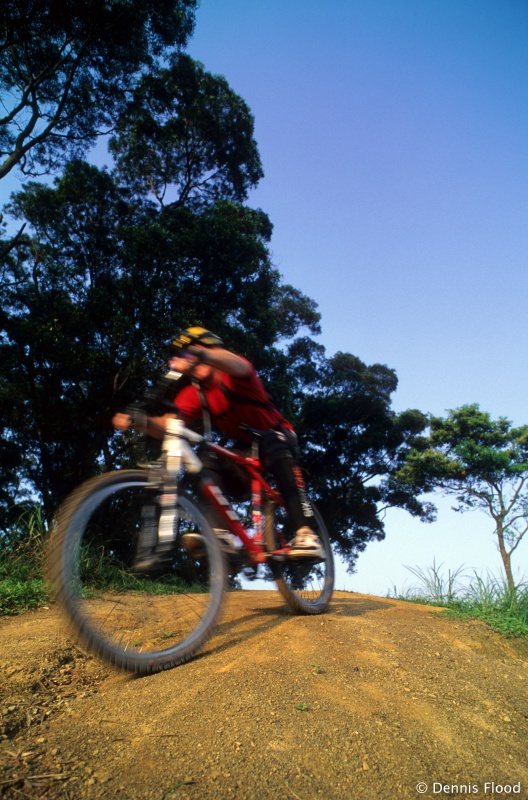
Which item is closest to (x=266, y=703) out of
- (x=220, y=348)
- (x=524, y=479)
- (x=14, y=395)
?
(x=220, y=348)

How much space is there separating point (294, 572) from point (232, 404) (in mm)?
1412

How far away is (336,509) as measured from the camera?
1888 cm

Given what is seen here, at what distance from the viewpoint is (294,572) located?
3.48m

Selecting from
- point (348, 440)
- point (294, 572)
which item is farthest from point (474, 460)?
point (294, 572)

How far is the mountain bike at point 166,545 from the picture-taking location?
201 centimetres

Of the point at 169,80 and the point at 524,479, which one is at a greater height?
the point at 169,80

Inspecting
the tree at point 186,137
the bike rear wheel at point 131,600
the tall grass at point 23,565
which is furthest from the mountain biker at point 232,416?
the tree at point 186,137

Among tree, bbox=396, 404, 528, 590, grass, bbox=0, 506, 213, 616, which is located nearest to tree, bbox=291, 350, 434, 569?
tree, bbox=396, 404, 528, 590

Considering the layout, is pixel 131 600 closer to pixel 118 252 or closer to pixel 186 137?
pixel 118 252

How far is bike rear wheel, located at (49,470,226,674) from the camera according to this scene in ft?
6.41

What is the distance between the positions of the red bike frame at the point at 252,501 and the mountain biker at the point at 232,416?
0.06 meters

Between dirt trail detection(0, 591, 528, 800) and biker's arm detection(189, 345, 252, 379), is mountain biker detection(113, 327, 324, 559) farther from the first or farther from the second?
dirt trail detection(0, 591, 528, 800)

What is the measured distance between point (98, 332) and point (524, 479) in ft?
52.9

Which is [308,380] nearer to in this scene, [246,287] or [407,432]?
[407,432]
